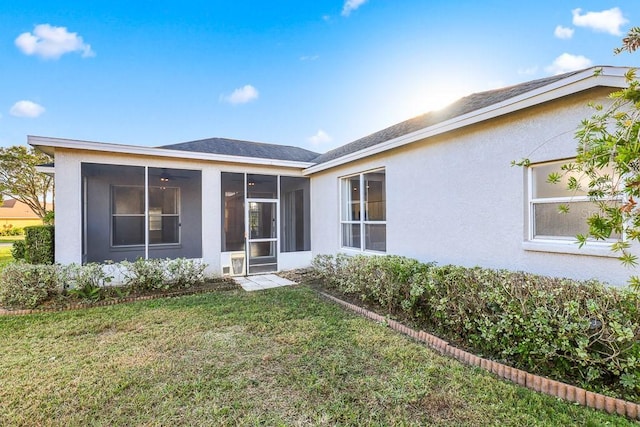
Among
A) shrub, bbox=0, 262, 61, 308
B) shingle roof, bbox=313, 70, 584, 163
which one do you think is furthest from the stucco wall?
shrub, bbox=0, 262, 61, 308

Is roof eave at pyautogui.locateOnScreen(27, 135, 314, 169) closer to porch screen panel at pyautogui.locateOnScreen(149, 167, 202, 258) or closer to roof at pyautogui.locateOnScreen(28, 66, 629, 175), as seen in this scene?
roof at pyautogui.locateOnScreen(28, 66, 629, 175)

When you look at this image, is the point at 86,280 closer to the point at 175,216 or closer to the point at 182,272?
the point at 182,272

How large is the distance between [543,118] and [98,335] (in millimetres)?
7717

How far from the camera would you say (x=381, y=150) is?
24.3 ft

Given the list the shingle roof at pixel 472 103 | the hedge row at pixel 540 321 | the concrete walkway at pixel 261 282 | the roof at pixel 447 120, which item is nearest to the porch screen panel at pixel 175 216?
the roof at pixel 447 120

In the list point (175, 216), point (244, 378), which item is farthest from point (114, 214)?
point (244, 378)

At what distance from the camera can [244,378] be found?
3498 millimetres

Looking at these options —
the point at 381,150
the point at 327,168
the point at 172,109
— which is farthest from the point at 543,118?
the point at 172,109

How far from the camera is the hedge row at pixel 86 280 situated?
6109mm

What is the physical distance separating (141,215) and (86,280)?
474 centimetres

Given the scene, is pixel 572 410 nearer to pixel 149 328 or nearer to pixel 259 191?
pixel 149 328

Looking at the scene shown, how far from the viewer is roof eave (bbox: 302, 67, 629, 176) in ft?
12.2

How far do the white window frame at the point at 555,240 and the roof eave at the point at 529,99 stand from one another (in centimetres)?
97

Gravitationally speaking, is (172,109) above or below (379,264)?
above
